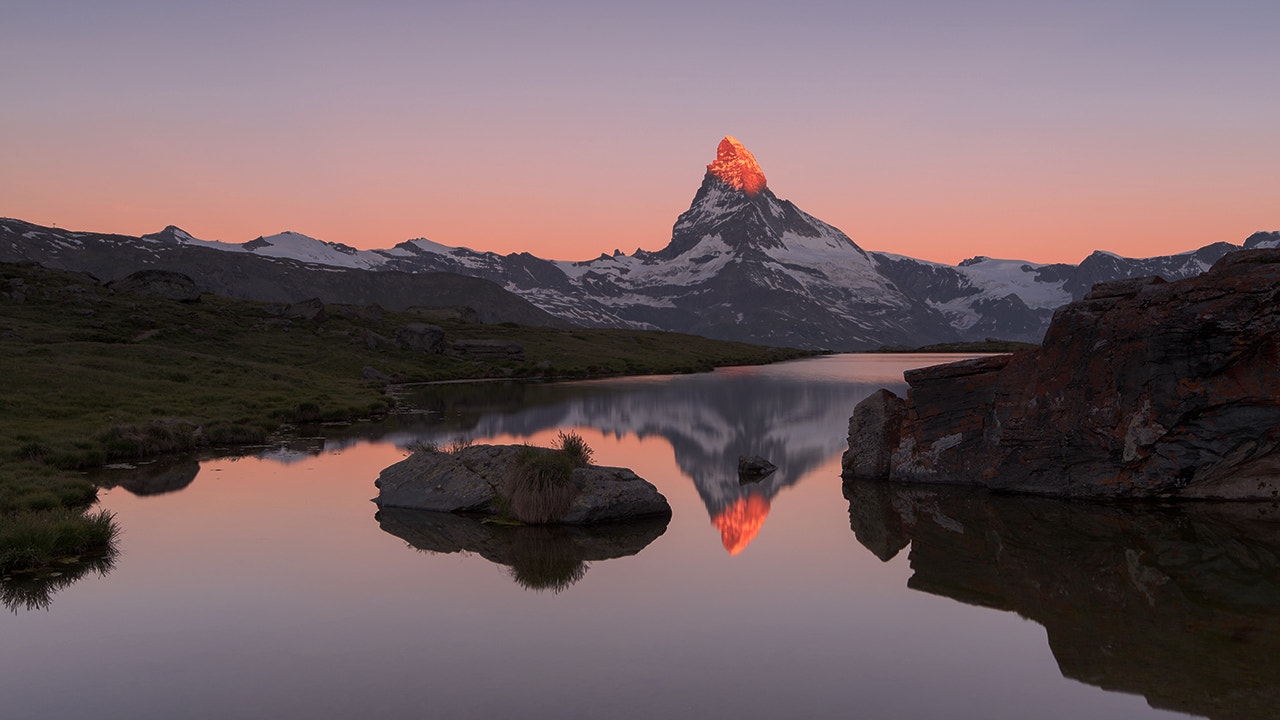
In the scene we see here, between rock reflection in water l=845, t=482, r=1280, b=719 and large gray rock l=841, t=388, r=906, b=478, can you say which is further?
large gray rock l=841, t=388, r=906, b=478

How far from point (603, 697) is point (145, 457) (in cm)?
2890

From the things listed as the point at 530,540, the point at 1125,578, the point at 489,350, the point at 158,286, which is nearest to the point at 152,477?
the point at 530,540

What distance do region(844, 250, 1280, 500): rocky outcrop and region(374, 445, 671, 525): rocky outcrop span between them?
34.2ft

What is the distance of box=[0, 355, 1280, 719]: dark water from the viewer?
11109mm

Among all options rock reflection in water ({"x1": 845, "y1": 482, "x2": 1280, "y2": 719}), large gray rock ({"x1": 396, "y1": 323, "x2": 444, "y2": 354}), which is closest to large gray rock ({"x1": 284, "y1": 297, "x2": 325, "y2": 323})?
large gray rock ({"x1": 396, "y1": 323, "x2": 444, "y2": 354})

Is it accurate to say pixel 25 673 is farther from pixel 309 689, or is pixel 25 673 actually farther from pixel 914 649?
pixel 914 649

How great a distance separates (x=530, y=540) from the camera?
20219mm

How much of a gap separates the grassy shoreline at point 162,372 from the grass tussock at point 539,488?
32.4ft

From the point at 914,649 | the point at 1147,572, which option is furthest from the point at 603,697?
the point at 1147,572

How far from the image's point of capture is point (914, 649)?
12875 millimetres

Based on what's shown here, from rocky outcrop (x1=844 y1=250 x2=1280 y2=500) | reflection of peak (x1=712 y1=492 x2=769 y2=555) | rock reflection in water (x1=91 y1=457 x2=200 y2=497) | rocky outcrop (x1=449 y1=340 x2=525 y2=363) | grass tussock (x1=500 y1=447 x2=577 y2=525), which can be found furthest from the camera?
rocky outcrop (x1=449 y1=340 x2=525 y2=363)

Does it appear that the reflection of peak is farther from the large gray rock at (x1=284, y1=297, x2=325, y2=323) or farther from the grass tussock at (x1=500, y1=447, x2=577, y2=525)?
the large gray rock at (x1=284, y1=297, x2=325, y2=323)

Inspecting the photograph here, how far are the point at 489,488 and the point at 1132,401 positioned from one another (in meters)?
18.8

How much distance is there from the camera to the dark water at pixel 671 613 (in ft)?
36.4
